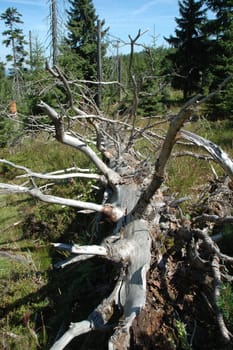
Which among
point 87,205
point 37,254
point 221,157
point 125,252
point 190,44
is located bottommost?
point 37,254

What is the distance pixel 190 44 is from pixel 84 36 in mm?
A: 8335

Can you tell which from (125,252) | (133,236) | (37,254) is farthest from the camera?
(37,254)

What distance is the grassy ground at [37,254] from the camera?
2891mm

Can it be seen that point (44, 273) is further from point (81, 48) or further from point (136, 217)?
point (81, 48)

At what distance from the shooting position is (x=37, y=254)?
4074 mm

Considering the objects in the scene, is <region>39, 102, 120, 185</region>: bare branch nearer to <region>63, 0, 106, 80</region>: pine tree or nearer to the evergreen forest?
the evergreen forest

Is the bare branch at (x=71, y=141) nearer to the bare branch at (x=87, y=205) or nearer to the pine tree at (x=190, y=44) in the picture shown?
the bare branch at (x=87, y=205)

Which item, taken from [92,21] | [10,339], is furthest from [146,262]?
[92,21]

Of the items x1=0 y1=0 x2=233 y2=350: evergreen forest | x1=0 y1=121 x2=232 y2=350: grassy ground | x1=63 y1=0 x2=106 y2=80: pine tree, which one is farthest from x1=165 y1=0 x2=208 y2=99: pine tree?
x1=0 y1=0 x2=233 y2=350: evergreen forest

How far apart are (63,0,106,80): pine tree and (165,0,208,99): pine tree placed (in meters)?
6.36

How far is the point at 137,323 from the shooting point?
7.27 feet

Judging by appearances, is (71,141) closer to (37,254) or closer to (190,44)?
(37,254)

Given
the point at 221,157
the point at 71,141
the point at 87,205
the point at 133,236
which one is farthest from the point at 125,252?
the point at 71,141

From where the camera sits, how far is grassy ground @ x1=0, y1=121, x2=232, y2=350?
289 cm
